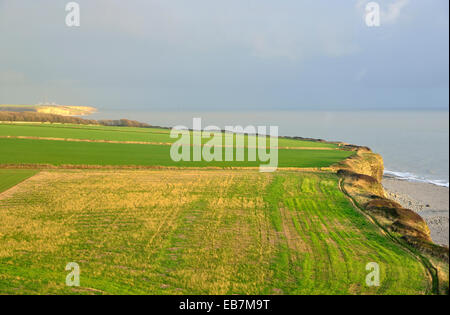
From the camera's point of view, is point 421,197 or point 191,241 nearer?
point 191,241

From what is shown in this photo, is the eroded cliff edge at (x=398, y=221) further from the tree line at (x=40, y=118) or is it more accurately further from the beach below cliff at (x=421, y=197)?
the tree line at (x=40, y=118)

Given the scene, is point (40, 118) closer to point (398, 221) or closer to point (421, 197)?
point (398, 221)

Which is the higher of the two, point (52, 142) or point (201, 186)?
point (52, 142)

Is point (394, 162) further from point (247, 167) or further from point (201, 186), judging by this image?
point (201, 186)

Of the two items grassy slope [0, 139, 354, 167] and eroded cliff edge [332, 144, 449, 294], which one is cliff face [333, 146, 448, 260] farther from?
grassy slope [0, 139, 354, 167]

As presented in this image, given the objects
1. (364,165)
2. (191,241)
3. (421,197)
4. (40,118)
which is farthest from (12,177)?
(40,118)

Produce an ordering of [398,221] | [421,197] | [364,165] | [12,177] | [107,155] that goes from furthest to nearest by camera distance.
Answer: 1. [107,155]
2. [364,165]
3. [421,197]
4. [12,177]
5. [398,221]

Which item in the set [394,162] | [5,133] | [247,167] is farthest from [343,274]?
[5,133]
